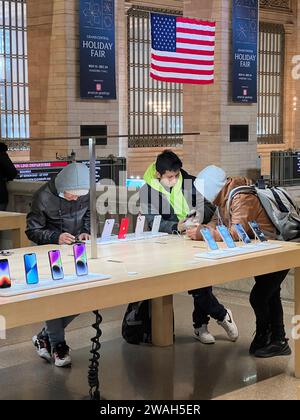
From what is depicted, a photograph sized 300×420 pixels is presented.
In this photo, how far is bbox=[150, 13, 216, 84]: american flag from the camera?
12820 millimetres

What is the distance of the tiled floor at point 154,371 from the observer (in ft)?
15.5

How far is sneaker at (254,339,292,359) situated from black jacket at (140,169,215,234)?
100 centimetres

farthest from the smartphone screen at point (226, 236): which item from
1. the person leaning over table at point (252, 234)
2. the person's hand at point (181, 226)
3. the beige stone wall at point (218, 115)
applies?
the beige stone wall at point (218, 115)

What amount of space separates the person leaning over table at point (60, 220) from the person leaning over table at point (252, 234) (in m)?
0.79

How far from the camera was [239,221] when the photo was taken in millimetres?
5176

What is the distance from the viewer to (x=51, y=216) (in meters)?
5.40

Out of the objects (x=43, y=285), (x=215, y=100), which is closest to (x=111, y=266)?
(x=43, y=285)

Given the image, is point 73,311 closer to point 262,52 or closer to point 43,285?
point 43,285

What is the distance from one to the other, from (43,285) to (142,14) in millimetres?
17537

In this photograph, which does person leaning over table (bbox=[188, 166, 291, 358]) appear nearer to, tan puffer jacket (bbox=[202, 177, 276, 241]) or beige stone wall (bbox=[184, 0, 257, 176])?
tan puffer jacket (bbox=[202, 177, 276, 241])

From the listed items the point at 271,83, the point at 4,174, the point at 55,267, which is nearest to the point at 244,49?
the point at 271,83

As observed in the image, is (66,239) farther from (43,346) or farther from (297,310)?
(297,310)

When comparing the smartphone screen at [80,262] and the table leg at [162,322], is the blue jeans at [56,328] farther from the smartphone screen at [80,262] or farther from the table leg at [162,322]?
the smartphone screen at [80,262]

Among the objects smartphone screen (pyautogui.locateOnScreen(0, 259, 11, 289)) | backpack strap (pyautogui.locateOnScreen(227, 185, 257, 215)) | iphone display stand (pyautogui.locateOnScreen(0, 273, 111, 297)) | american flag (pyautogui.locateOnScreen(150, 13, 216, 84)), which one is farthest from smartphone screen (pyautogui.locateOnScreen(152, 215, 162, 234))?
american flag (pyautogui.locateOnScreen(150, 13, 216, 84))
